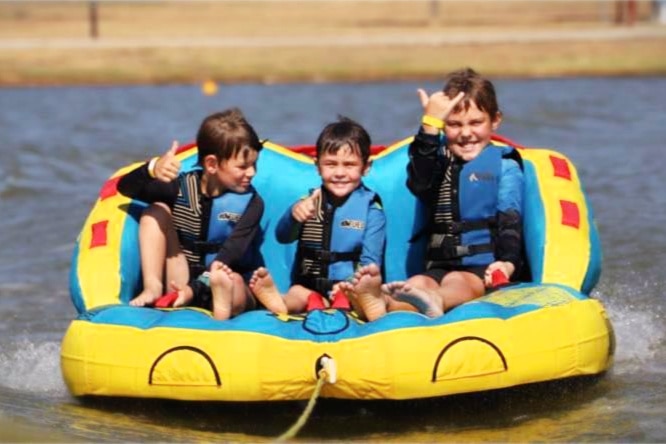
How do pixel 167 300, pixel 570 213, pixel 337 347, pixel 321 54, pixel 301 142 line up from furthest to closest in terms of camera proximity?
pixel 321 54 → pixel 301 142 → pixel 570 213 → pixel 167 300 → pixel 337 347

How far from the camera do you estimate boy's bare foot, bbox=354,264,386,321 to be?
4176mm

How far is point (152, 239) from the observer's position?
15.2ft

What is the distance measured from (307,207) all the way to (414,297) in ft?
1.78

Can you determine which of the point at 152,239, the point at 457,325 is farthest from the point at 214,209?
the point at 457,325

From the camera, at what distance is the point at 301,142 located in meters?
10.7

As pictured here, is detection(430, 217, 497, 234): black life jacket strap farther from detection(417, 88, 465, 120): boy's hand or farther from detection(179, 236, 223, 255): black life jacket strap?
detection(179, 236, 223, 255): black life jacket strap

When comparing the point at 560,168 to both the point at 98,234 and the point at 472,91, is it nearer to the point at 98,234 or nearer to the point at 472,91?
the point at 472,91

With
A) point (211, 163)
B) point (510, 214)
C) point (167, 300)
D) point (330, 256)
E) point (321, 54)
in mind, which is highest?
point (211, 163)

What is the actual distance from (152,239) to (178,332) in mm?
646

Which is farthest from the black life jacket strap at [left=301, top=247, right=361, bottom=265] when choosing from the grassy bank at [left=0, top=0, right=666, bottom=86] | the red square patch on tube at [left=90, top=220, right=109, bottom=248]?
the grassy bank at [left=0, top=0, right=666, bottom=86]

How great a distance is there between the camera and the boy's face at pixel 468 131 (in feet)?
15.7

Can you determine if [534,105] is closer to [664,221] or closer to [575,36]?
[575,36]

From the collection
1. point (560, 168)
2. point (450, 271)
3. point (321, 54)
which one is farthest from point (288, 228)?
point (321, 54)

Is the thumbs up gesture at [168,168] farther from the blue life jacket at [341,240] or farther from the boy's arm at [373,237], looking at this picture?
the boy's arm at [373,237]
